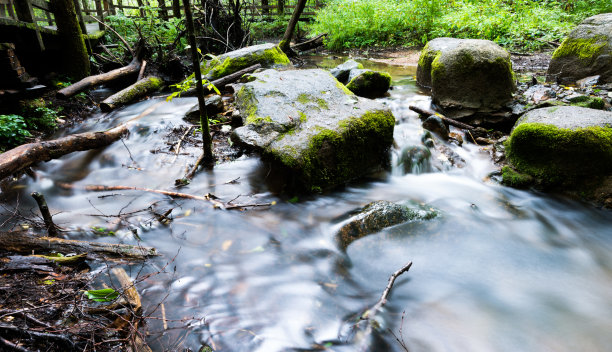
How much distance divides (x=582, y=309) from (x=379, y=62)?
35.4 feet

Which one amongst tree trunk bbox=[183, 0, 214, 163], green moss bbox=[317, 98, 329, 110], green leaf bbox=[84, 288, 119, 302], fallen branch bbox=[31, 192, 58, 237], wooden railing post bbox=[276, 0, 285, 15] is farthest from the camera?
wooden railing post bbox=[276, 0, 285, 15]

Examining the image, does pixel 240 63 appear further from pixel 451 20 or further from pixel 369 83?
pixel 451 20

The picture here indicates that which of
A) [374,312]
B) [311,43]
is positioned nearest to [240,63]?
[374,312]

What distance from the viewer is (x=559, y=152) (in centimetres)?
423

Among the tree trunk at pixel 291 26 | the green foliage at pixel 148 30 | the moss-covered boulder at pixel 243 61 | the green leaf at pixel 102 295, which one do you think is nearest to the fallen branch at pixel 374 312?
the green leaf at pixel 102 295

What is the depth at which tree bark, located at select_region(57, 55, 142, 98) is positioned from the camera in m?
6.44

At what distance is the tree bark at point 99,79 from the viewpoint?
6.44 m

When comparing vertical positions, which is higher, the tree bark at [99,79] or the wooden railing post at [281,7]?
the wooden railing post at [281,7]

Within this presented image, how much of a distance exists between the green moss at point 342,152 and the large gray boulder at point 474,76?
219 centimetres

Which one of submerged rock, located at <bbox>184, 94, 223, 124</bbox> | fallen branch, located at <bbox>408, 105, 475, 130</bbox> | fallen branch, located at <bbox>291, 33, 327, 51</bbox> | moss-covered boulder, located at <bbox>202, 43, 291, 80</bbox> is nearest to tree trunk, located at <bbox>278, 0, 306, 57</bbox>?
moss-covered boulder, located at <bbox>202, 43, 291, 80</bbox>

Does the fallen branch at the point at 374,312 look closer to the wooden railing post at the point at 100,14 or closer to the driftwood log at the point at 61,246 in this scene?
the driftwood log at the point at 61,246

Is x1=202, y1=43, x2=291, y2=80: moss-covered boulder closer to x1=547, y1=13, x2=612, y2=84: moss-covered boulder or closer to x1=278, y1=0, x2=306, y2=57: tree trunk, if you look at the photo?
x1=278, y1=0, x2=306, y2=57: tree trunk

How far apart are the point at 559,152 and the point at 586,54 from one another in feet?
13.6

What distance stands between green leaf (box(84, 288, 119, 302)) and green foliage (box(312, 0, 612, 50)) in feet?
43.4
